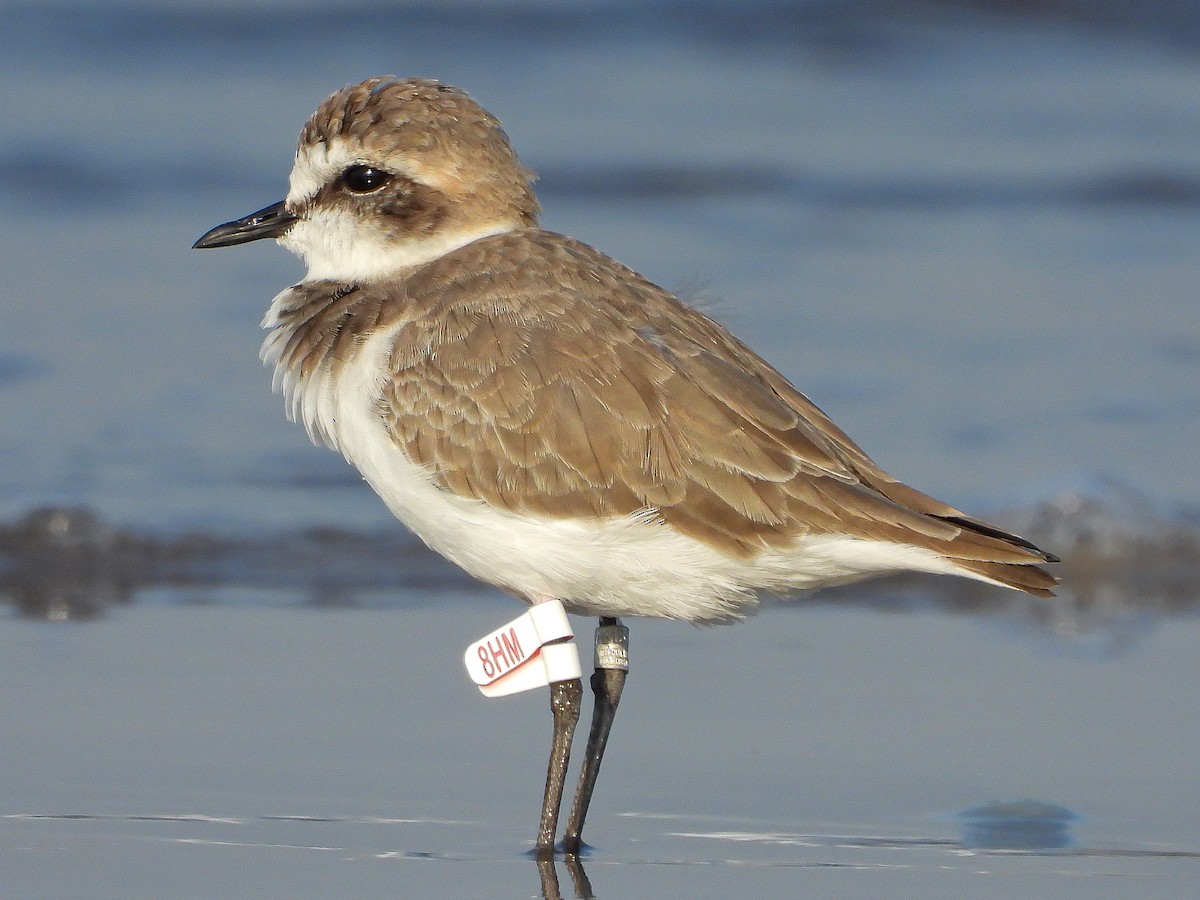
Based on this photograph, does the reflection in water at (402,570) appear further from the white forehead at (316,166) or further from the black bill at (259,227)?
the white forehead at (316,166)

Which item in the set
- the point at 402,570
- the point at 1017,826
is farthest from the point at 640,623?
the point at 1017,826

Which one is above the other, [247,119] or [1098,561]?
[247,119]

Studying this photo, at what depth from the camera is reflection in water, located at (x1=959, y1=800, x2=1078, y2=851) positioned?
5.59 metres

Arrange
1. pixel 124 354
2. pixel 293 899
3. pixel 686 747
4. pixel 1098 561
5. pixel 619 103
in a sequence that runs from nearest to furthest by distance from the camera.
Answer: pixel 293 899 → pixel 686 747 → pixel 1098 561 → pixel 124 354 → pixel 619 103

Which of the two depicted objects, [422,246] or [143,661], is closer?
[422,246]

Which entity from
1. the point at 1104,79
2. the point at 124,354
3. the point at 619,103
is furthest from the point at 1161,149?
the point at 124,354

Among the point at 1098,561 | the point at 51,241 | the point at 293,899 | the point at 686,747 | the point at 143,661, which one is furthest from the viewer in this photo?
the point at 51,241

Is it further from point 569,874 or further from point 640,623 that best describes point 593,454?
point 640,623

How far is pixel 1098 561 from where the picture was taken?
871cm

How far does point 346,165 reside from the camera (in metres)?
5.82

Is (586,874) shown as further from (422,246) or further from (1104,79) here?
(1104,79)

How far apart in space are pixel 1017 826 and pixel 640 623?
2.27 meters

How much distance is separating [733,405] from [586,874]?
4.59 ft

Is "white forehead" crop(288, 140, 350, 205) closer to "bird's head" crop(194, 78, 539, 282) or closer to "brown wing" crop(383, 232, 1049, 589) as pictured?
"bird's head" crop(194, 78, 539, 282)
